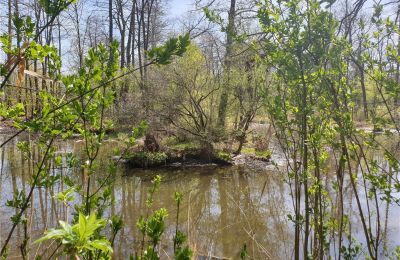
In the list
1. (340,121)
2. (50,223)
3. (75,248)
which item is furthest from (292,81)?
(50,223)

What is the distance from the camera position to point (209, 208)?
27.4 ft

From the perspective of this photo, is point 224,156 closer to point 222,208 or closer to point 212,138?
point 212,138

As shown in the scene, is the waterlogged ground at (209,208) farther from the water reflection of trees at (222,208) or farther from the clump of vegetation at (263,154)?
the clump of vegetation at (263,154)

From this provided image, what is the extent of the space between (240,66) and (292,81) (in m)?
10.9

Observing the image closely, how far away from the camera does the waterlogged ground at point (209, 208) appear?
5832 mm

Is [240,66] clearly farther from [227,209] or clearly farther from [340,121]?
[340,121]

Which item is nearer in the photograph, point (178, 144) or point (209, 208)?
point (209, 208)

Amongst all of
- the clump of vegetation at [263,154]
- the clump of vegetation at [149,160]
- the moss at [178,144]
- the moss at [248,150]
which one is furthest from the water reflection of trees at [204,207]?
the moss at [248,150]

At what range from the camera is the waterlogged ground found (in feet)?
19.1

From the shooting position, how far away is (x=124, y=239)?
6.11m

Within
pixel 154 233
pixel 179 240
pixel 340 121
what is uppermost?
pixel 340 121

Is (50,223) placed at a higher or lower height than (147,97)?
lower

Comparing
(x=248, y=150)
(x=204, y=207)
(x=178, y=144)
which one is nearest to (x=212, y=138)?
(x=178, y=144)

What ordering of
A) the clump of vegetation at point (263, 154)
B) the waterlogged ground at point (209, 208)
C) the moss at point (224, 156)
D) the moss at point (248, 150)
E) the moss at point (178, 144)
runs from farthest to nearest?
1. the moss at point (248, 150)
2. the clump of vegetation at point (263, 154)
3. the moss at point (178, 144)
4. the moss at point (224, 156)
5. the waterlogged ground at point (209, 208)
